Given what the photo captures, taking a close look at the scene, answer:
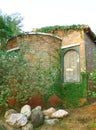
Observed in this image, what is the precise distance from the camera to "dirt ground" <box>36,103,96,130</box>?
12.6m

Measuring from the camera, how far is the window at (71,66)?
17606mm

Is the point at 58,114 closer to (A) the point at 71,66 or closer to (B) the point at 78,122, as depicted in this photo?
(B) the point at 78,122

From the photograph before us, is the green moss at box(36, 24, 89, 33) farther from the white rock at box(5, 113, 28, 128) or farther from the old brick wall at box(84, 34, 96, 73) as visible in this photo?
the white rock at box(5, 113, 28, 128)

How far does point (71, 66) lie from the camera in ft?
58.5

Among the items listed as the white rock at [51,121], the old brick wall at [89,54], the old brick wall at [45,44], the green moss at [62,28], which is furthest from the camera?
the green moss at [62,28]

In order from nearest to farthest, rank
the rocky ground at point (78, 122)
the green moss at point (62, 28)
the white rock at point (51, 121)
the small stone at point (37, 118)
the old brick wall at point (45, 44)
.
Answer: the rocky ground at point (78, 122) < the small stone at point (37, 118) < the white rock at point (51, 121) < the old brick wall at point (45, 44) < the green moss at point (62, 28)

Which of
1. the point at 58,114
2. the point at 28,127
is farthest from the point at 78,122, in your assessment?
the point at 28,127

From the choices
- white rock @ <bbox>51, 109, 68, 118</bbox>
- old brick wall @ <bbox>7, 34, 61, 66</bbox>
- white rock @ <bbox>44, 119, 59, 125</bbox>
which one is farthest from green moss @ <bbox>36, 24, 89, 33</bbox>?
white rock @ <bbox>44, 119, 59, 125</bbox>

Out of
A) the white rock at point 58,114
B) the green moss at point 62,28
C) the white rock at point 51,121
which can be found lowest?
the white rock at point 51,121

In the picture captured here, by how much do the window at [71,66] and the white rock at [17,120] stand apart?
553 centimetres

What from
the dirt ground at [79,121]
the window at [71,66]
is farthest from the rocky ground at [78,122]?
the window at [71,66]

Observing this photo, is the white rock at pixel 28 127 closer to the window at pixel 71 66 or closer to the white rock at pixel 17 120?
the white rock at pixel 17 120

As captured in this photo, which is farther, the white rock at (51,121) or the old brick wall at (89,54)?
the old brick wall at (89,54)

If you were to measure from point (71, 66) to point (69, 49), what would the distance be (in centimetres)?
112
